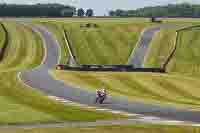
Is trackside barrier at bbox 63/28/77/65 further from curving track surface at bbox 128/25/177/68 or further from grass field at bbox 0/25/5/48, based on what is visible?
grass field at bbox 0/25/5/48

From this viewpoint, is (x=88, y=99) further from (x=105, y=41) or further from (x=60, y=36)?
(x=60, y=36)

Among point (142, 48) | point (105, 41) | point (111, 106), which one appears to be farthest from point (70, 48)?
point (111, 106)

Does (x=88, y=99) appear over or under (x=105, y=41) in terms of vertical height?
over

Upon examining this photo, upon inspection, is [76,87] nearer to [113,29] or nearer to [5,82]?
[5,82]

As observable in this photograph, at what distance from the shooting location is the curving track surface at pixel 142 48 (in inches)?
5098

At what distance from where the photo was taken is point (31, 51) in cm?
14350

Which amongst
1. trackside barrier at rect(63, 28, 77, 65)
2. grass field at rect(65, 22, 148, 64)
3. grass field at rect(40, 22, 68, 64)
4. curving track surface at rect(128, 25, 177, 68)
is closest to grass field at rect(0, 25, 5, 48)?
grass field at rect(40, 22, 68, 64)

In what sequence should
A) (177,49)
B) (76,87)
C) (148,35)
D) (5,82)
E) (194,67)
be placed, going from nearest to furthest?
(76,87) → (5,82) → (194,67) → (177,49) → (148,35)

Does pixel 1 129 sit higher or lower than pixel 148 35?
higher

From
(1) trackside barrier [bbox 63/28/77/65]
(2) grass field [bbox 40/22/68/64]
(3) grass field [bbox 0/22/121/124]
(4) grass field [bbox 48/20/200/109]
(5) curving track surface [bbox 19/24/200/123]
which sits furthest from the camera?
(1) trackside barrier [bbox 63/28/77/65]

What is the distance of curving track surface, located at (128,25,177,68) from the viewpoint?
130 meters

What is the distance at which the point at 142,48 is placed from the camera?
145750mm

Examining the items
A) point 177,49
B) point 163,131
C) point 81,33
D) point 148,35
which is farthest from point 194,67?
point 163,131

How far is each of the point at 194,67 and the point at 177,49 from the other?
17.5 m
